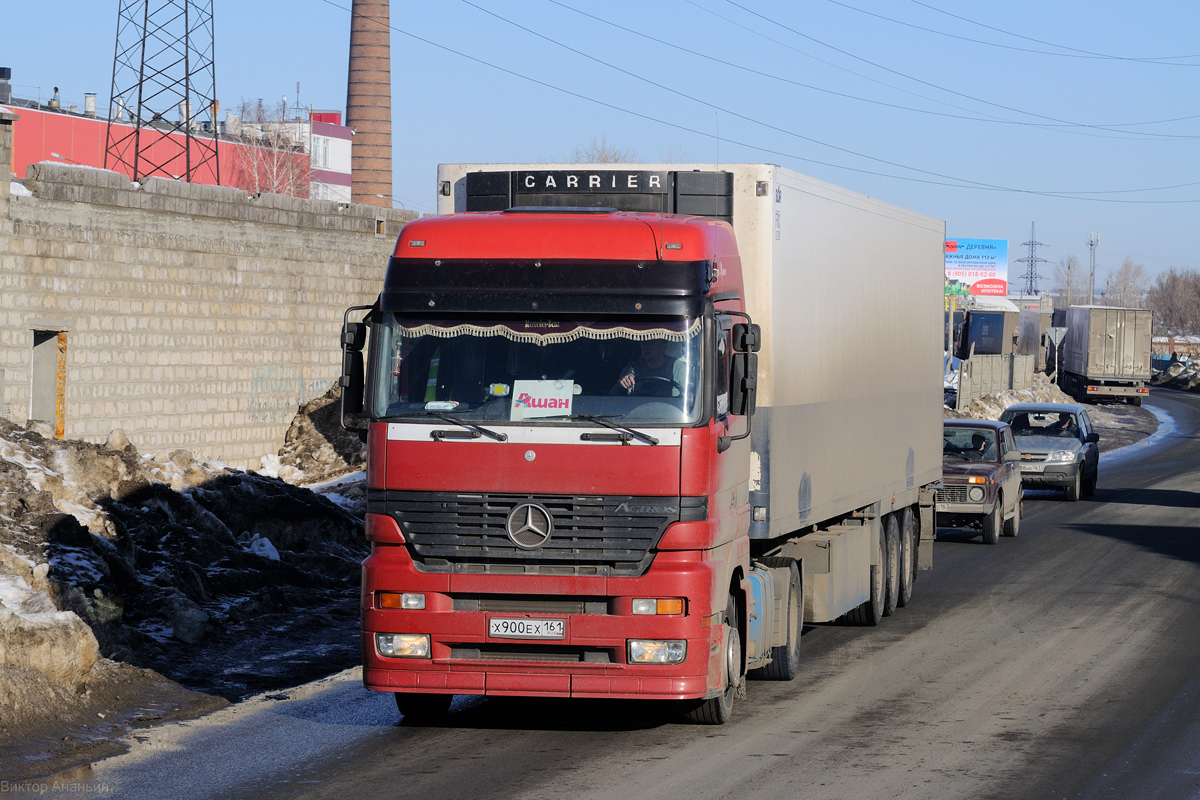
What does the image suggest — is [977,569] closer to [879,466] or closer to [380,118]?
[879,466]

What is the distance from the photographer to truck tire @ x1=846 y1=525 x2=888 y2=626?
14203mm

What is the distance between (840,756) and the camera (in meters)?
8.66

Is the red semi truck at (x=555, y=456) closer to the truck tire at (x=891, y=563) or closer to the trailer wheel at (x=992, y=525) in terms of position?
the truck tire at (x=891, y=563)

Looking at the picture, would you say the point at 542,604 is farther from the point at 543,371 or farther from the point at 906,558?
the point at 906,558

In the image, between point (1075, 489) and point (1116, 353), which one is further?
point (1116, 353)

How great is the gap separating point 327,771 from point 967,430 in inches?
664

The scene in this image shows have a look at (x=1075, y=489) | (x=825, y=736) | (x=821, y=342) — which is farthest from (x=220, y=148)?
(x=825, y=736)

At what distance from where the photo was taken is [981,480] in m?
21.5

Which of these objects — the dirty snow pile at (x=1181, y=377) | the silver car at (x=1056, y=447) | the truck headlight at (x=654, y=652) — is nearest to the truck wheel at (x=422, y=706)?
the truck headlight at (x=654, y=652)

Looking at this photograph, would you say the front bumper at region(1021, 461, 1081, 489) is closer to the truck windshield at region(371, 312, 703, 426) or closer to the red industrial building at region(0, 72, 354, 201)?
the truck windshield at region(371, 312, 703, 426)

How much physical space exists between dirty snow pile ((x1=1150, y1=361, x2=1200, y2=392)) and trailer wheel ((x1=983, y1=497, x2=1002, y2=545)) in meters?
66.1

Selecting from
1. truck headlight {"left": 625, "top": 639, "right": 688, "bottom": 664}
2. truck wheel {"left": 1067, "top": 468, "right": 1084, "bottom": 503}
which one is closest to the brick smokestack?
truck wheel {"left": 1067, "top": 468, "right": 1084, "bottom": 503}

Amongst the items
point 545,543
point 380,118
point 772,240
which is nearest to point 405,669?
point 545,543

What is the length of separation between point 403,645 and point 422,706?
110cm
